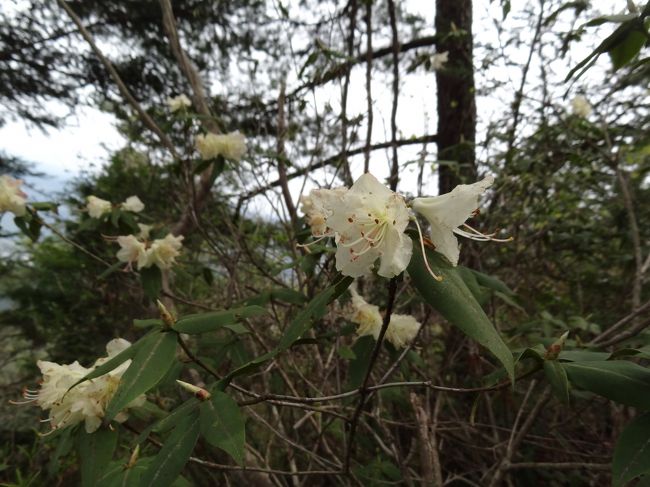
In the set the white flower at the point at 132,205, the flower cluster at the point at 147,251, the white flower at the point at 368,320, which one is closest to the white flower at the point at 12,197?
the white flower at the point at 132,205

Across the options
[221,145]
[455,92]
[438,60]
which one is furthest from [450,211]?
[455,92]

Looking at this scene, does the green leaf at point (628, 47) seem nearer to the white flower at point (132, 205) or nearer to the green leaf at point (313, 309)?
the green leaf at point (313, 309)

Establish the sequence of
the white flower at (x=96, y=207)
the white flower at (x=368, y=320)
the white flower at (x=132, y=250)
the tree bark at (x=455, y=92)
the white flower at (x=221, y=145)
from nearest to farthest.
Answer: the white flower at (x=368, y=320), the white flower at (x=132, y=250), the white flower at (x=221, y=145), the white flower at (x=96, y=207), the tree bark at (x=455, y=92)

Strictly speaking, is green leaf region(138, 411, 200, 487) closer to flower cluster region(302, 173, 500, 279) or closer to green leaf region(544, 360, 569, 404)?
flower cluster region(302, 173, 500, 279)

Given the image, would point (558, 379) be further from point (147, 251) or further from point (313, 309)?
point (147, 251)

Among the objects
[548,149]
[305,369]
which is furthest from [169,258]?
[548,149]

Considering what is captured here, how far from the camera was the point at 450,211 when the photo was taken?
677 millimetres

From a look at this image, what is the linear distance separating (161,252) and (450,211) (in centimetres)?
144

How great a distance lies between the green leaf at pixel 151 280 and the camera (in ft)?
5.79

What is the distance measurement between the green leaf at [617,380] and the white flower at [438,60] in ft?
8.57

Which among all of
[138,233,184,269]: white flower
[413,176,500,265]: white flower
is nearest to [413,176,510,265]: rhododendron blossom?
[413,176,500,265]: white flower

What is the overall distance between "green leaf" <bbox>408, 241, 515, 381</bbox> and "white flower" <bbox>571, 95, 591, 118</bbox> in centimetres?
233

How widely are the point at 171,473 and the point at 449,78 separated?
3.53 metres

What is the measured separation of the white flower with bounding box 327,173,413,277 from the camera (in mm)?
677
